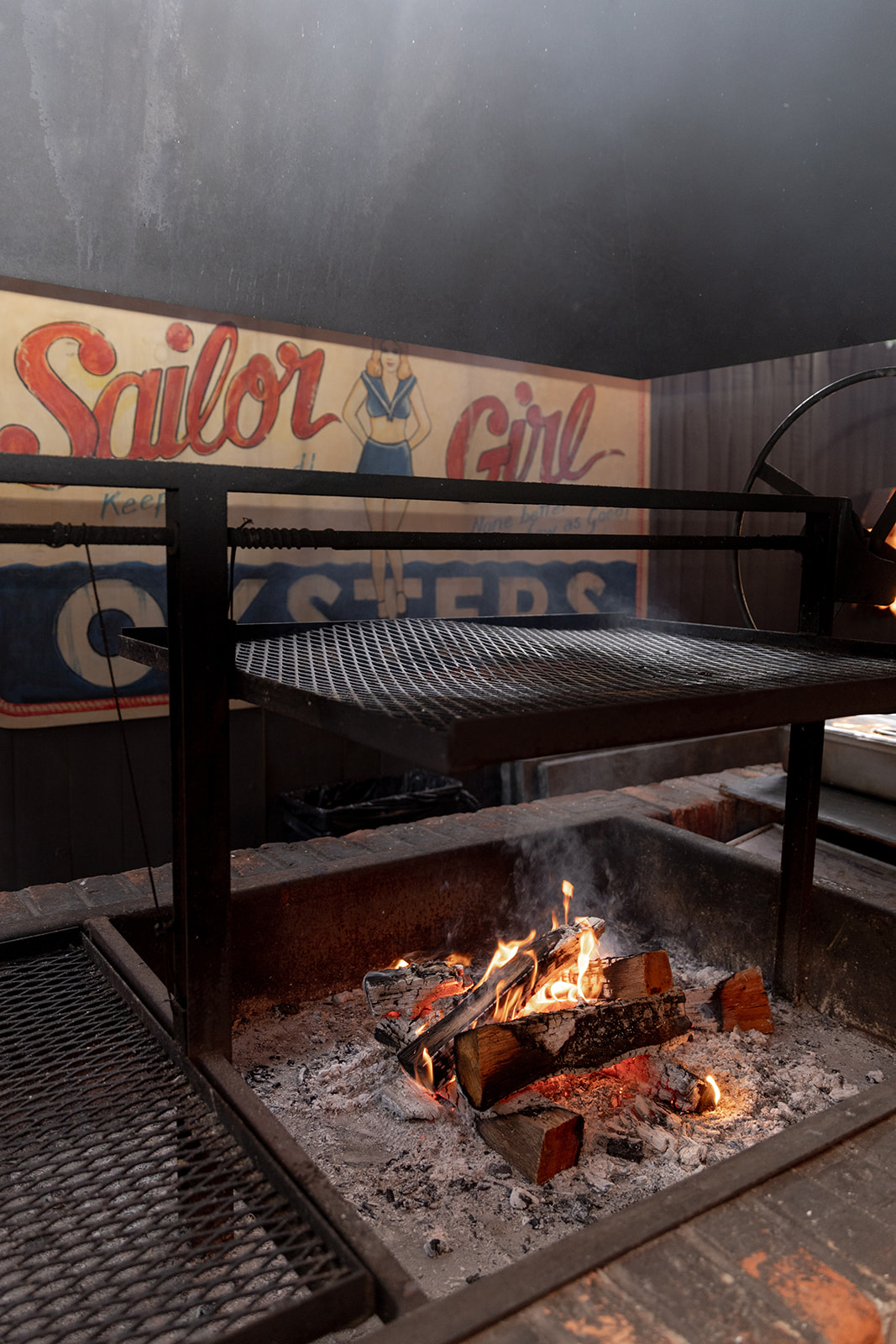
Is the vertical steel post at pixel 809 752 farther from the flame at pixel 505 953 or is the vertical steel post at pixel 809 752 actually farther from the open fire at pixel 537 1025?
the flame at pixel 505 953

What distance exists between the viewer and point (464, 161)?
3.88m

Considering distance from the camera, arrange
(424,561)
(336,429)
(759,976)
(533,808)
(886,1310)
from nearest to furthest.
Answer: (886,1310) < (759,976) < (533,808) < (336,429) < (424,561)

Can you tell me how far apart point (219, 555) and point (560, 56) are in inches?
136

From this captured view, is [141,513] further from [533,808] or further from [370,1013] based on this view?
[370,1013]

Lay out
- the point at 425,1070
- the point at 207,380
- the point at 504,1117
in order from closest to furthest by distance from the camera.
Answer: the point at 504,1117 < the point at 425,1070 < the point at 207,380

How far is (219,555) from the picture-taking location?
1305mm

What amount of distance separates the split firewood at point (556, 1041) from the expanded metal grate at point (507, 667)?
2.29 ft

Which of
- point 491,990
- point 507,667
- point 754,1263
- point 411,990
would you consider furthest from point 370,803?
point 754,1263

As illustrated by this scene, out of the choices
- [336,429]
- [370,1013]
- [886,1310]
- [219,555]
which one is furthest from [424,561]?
[886,1310]

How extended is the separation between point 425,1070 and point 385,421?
9.90 feet

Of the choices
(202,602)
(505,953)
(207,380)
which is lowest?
(505,953)

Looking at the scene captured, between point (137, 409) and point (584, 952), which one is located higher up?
point (137, 409)

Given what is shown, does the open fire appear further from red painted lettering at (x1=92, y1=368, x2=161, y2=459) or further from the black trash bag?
red painted lettering at (x1=92, y1=368, x2=161, y2=459)

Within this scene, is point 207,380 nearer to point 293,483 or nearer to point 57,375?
point 57,375
